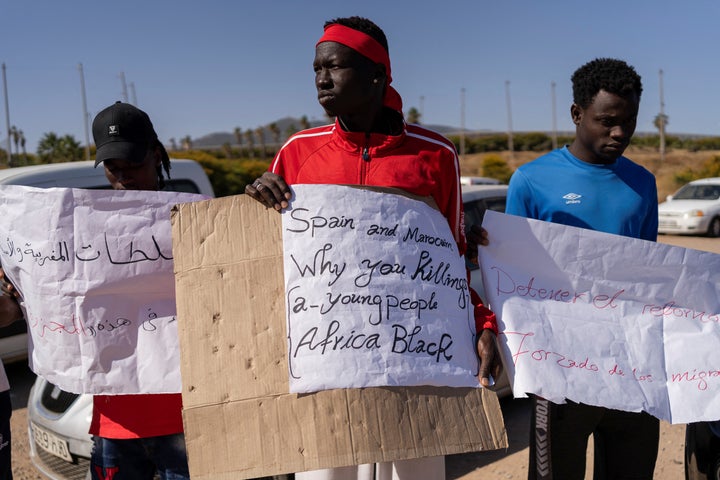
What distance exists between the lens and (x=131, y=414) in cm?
217

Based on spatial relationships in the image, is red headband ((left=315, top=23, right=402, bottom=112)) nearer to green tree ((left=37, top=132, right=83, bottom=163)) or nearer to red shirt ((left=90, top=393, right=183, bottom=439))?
red shirt ((left=90, top=393, right=183, bottom=439))

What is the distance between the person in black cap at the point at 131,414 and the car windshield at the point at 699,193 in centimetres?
1928

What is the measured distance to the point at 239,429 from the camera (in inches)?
74.0

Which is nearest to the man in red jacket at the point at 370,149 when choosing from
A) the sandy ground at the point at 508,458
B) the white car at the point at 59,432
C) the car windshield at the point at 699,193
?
the white car at the point at 59,432

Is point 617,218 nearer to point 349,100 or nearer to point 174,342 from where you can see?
point 349,100

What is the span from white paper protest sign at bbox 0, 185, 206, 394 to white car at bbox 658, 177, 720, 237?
57.5ft

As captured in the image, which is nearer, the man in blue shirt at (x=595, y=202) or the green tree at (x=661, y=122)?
the man in blue shirt at (x=595, y=202)

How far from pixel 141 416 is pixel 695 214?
1828 centimetres

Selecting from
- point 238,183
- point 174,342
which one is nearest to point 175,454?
point 174,342

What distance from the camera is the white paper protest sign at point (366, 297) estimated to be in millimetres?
1892

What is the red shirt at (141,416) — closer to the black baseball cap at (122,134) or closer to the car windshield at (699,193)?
the black baseball cap at (122,134)

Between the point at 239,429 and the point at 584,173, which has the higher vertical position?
the point at 584,173

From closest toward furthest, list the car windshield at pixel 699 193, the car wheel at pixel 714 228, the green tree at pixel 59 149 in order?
the car wheel at pixel 714 228 → the car windshield at pixel 699 193 → the green tree at pixel 59 149

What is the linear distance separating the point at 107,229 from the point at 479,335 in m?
1.23
